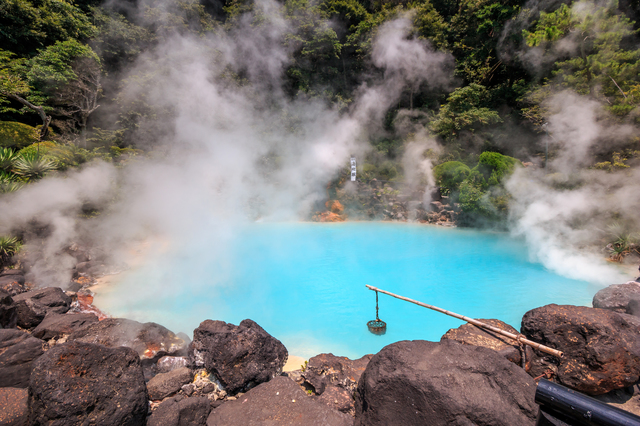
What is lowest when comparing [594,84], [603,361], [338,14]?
[603,361]

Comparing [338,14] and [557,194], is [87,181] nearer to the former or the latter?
[557,194]

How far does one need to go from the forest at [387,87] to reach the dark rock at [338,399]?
838 centimetres

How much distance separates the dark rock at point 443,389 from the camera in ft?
→ 6.42

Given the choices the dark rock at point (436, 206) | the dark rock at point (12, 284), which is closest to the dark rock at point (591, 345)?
the dark rock at point (12, 284)

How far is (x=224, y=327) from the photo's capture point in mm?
3684

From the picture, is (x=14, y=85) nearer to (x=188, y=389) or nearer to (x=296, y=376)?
(x=188, y=389)

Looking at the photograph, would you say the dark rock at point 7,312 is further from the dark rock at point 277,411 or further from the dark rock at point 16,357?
the dark rock at point 277,411

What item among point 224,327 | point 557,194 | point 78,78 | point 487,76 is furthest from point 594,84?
point 78,78

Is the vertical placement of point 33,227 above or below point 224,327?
above

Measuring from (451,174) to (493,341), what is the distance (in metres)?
12.0

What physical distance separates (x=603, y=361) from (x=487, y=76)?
1819 cm

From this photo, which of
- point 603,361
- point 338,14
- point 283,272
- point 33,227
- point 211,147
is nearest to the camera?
point 603,361

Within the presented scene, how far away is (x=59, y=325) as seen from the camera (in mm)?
4316

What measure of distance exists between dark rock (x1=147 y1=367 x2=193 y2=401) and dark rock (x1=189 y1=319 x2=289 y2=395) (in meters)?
0.17
